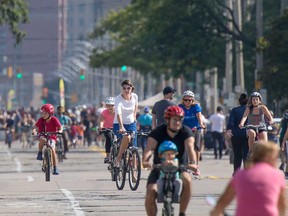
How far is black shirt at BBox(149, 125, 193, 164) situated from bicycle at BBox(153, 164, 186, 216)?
0.98 feet

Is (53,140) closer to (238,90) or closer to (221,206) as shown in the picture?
(221,206)

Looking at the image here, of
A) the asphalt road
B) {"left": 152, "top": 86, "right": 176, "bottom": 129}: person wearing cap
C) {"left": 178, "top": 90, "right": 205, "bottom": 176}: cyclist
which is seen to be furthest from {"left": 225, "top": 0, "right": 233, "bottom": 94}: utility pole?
{"left": 152, "top": 86, "right": 176, "bottom": 129}: person wearing cap

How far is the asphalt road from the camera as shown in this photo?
1884 cm

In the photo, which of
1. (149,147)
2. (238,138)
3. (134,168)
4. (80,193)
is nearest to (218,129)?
(238,138)

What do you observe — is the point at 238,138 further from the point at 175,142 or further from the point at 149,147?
the point at 149,147

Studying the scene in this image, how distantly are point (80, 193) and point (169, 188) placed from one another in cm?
831

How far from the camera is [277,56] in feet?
151

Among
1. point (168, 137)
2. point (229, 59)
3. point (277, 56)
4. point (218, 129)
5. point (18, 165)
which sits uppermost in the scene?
point (229, 59)

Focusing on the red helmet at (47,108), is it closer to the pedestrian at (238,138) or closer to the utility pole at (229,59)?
the pedestrian at (238,138)

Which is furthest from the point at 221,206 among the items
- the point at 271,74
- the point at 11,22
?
the point at 11,22

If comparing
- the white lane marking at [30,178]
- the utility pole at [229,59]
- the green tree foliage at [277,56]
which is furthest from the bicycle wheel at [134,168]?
the utility pole at [229,59]

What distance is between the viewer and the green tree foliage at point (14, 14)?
51.9m

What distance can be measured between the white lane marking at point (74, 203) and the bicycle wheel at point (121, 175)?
2.95 ft

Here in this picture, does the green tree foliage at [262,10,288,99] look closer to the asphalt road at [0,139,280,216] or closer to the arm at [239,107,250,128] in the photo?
the asphalt road at [0,139,280,216]
